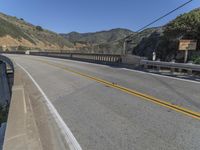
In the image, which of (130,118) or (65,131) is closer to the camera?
(65,131)

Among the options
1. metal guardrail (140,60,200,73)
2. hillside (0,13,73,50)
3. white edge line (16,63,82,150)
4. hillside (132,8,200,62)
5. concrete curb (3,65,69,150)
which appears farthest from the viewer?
hillside (0,13,73,50)

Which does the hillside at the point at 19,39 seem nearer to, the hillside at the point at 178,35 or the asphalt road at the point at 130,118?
the hillside at the point at 178,35

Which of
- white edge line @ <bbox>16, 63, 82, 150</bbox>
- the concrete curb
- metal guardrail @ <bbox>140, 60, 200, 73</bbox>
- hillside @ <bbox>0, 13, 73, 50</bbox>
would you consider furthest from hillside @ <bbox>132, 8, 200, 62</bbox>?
hillside @ <bbox>0, 13, 73, 50</bbox>

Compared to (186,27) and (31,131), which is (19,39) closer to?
(186,27)

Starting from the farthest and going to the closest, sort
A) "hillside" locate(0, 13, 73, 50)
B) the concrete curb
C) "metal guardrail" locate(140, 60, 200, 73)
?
"hillside" locate(0, 13, 73, 50)
"metal guardrail" locate(140, 60, 200, 73)
the concrete curb

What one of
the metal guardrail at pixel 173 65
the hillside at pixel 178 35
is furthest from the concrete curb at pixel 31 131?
the hillside at pixel 178 35

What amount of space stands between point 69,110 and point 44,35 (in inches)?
5442

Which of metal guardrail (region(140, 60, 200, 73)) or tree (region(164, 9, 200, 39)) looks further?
tree (region(164, 9, 200, 39))

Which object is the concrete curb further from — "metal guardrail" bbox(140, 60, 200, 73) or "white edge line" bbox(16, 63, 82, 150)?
"metal guardrail" bbox(140, 60, 200, 73)

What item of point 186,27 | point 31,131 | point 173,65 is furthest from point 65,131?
point 186,27

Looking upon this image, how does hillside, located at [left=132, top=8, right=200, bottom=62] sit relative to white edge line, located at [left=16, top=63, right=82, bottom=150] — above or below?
above

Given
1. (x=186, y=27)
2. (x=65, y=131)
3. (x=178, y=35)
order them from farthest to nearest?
(x=178, y=35) → (x=186, y=27) → (x=65, y=131)

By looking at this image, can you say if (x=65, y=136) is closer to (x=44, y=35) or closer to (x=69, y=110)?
(x=69, y=110)

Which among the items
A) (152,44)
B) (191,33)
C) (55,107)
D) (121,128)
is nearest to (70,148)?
(121,128)
